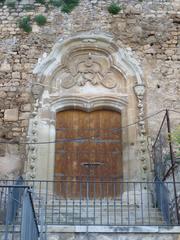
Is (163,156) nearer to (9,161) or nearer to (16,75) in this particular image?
(9,161)

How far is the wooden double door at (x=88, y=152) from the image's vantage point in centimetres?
876

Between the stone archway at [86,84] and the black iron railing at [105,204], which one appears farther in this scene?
the stone archway at [86,84]

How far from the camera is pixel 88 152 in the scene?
905 centimetres

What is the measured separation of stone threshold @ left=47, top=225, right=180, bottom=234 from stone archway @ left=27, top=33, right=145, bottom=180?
2.68 m

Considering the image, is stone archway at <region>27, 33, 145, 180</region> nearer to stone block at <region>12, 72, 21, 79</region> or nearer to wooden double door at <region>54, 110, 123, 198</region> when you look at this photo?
wooden double door at <region>54, 110, 123, 198</region>

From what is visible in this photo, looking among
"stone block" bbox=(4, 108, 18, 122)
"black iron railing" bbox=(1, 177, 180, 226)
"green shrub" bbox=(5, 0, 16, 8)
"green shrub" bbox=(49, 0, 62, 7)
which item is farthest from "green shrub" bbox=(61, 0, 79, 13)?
"black iron railing" bbox=(1, 177, 180, 226)

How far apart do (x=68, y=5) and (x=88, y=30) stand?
2.97 feet

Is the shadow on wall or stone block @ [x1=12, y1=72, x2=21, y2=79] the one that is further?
stone block @ [x1=12, y1=72, x2=21, y2=79]

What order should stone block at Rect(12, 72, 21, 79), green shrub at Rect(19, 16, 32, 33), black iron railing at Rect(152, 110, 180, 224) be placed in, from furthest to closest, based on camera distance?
green shrub at Rect(19, 16, 32, 33)
stone block at Rect(12, 72, 21, 79)
black iron railing at Rect(152, 110, 180, 224)

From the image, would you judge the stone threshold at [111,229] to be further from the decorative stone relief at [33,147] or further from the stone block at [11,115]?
the stone block at [11,115]

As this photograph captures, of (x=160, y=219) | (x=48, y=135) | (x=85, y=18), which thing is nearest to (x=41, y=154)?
(x=48, y=135)

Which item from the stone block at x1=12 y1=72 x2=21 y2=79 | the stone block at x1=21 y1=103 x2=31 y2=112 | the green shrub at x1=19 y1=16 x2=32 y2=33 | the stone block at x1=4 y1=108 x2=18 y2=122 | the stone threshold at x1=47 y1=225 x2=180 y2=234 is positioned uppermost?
the green shrub at x1=19 y1=16 x2=32 y2=33

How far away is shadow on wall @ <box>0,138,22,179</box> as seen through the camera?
336 inches

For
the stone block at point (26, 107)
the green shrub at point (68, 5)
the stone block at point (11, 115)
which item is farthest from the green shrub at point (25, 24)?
the stone block at point (11, 115)
